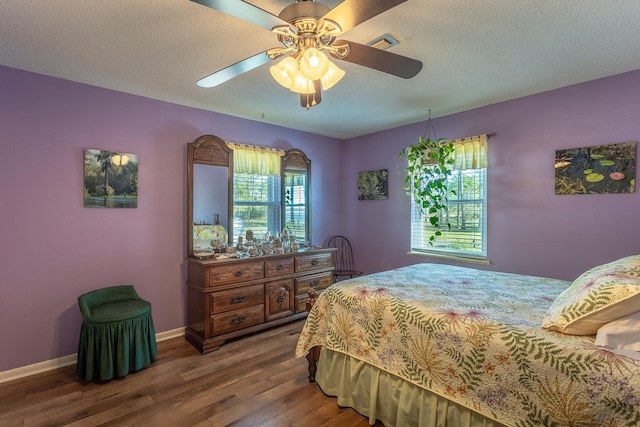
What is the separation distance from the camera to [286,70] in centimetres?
165

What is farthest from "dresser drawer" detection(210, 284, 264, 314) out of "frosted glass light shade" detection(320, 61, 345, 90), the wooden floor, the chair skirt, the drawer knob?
"frosted glass light shade" detection(320, 61, 345, 90)

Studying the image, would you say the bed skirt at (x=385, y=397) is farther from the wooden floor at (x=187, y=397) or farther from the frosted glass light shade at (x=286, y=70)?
the frosted glass light shade at (x=286, y=70)

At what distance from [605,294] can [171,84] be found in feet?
10.8

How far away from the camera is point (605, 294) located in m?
1.34

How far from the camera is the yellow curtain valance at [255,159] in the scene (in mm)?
3647

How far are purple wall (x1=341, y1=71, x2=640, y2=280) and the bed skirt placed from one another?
214 cm

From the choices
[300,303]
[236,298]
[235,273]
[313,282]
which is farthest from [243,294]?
[313,282]

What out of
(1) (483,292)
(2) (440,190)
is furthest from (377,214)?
(1) (483,292)

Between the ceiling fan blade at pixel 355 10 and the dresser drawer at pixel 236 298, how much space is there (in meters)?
2.54

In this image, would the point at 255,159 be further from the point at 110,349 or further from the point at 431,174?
the point at 110,349

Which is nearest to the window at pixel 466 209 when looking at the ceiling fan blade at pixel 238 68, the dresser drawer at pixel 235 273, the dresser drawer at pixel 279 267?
the dresser drawer at pixel 279 267

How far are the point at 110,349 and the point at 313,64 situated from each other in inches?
98.9

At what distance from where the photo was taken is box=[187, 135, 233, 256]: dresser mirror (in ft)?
10.9

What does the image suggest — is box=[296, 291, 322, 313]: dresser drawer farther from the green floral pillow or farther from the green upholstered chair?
the green floral pillow
